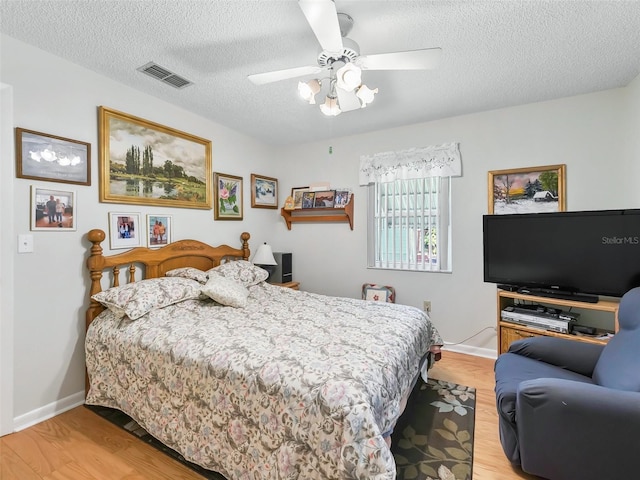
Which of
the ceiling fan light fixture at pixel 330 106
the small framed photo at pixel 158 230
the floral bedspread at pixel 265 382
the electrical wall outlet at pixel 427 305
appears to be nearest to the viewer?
the floral bedspread at pixel 265 382

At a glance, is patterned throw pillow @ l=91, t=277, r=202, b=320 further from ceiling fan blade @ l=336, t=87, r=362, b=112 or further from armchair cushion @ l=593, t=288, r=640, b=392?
armchair cushion @ l=593, t=288, r=640, b=392

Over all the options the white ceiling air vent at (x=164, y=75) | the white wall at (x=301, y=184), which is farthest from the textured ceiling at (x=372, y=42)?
the white wall at (x=301, y=184)

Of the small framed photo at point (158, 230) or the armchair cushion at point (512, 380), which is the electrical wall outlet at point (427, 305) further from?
the small framed photo at point (158, 230)

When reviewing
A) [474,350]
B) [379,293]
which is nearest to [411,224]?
[379,293]

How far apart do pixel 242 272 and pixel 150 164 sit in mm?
1318

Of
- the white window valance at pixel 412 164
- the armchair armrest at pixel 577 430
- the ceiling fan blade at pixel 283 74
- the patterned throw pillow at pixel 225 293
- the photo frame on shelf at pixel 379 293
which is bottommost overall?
the armchair armrest at pixel 577 430

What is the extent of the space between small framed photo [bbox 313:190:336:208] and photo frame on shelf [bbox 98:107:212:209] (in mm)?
1330

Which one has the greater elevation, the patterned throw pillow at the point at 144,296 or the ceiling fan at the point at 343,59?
the ceiling fan at the point at 343,59

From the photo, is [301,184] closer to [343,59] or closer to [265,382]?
[343,59]

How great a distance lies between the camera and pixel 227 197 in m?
3.46

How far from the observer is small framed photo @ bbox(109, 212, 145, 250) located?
7.93 feet

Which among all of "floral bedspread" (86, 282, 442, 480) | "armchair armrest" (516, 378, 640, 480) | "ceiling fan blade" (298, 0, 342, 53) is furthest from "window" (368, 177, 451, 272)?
"ceiling fan blade" (298, 0, 342, 53)

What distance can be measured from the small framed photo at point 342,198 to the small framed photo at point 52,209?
2.56 metres

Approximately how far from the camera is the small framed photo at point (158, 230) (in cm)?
268
